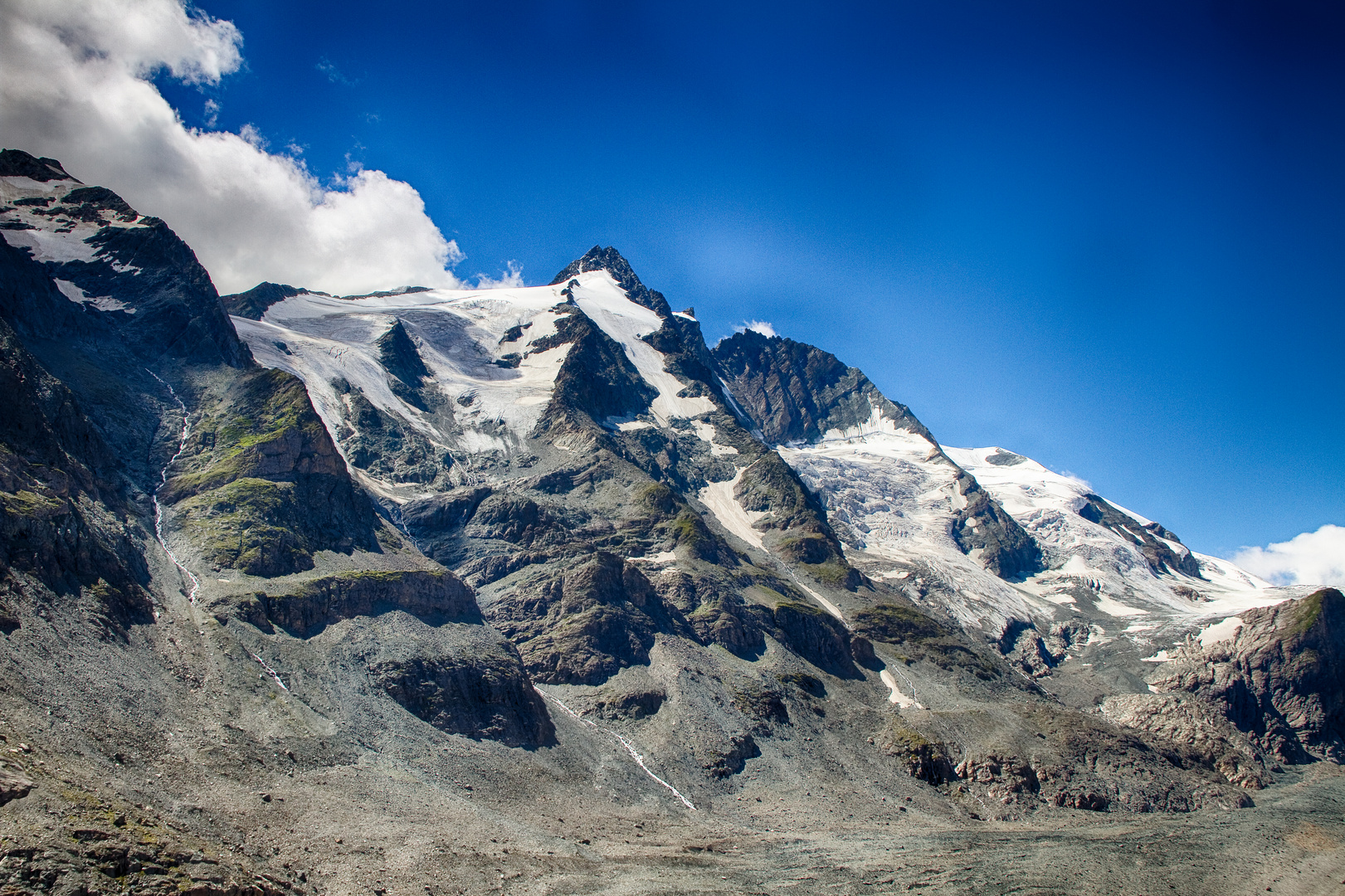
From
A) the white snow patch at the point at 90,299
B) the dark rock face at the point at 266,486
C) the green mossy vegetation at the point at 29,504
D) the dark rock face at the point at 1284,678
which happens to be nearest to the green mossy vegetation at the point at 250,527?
the dark rock face at the point at 266,486

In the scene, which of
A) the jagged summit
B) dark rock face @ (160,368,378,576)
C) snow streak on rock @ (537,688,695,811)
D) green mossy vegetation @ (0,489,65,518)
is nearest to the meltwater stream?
dark rock face @ (160,368,378,576)

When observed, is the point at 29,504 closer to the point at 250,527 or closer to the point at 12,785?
the point at 250,527

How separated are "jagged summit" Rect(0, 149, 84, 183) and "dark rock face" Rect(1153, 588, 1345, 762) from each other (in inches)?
9869

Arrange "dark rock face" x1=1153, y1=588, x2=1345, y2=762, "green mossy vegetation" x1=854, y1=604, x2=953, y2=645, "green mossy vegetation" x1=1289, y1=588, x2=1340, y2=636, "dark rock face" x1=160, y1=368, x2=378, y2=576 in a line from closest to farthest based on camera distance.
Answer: "dark rock face" x1=160, y1=368, x2=378, y2=576 < "dark rock face" x1=1153, y1=588, x2=1345, y2=762 < "green mossy vegetation" x1=854, y1=604, x2=953, y2=645 < "green mossy vegetation" x1=1289, y1=588, x2=1340, y2=636

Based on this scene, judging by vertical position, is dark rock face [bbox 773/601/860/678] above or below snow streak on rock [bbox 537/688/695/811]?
above

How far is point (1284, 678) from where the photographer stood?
156 m

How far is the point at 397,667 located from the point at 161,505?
41329mm

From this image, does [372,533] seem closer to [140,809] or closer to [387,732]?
[387,732]

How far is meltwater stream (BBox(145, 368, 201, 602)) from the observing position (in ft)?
265

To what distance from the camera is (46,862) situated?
102 feet

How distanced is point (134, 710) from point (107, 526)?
29.8m

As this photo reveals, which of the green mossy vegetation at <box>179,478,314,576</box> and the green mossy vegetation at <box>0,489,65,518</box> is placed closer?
the green mossy vegetation at <box>0,489,65,518</box>

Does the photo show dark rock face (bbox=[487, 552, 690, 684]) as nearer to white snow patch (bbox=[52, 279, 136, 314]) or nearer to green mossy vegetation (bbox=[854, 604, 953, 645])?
green mossy vegetation (bbox=[854, 604, 953, 645])

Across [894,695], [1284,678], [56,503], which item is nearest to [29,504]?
[56,503]
